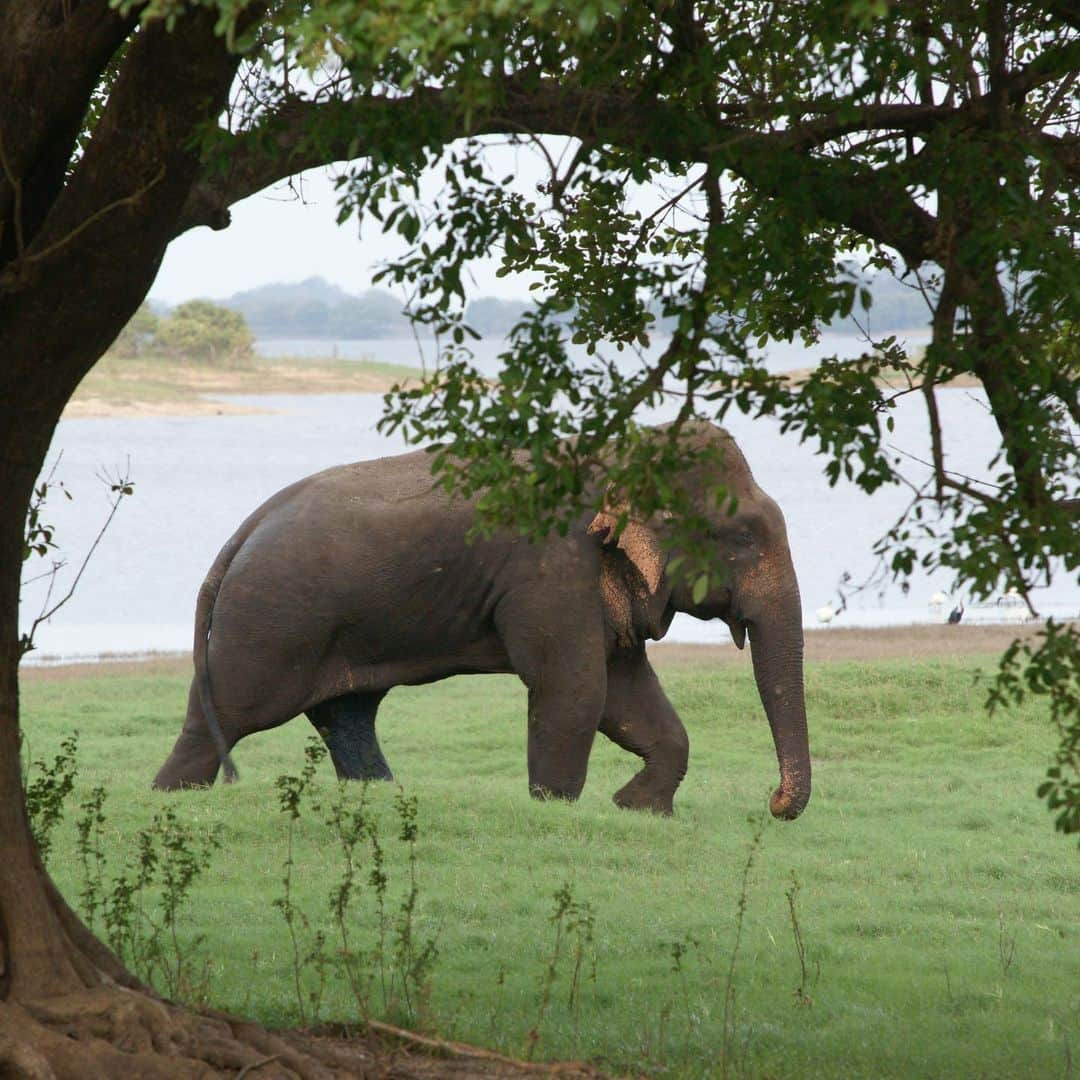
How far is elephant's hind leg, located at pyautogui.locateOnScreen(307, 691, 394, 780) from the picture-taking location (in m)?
14.2

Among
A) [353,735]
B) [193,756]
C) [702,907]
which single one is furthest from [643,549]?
[193,756]

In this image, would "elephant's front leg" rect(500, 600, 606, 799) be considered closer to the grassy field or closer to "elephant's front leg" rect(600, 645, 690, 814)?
the grassy field

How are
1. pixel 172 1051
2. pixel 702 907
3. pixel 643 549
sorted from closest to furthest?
pixel 172 1051 < pixel 702 907 < pixel 643 549

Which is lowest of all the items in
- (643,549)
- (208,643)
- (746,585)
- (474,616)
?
(208,643)

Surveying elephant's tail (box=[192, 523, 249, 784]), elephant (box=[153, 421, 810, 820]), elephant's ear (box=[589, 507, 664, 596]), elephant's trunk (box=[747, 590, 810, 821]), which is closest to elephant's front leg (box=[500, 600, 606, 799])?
elephant (box=[153, 421, 810, 820])

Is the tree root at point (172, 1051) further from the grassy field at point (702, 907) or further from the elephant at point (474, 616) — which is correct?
the elephant at point (474, 616)

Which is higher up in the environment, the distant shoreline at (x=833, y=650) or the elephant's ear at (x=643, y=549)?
the elephant's ear at (x=643, y=549)

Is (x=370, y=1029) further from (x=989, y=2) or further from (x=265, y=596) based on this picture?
(x=265, y=596)

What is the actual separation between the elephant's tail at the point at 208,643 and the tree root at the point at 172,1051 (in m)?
6.26

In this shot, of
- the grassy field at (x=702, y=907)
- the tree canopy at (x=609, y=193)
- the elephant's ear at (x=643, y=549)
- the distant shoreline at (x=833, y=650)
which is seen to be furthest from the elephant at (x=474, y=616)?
the distant shoreline at (x=833, y=650)

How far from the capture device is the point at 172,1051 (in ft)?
20.5

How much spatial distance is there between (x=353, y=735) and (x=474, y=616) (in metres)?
1.59

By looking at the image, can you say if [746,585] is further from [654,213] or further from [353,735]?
[654,213]

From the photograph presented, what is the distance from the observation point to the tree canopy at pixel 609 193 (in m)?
5.65
